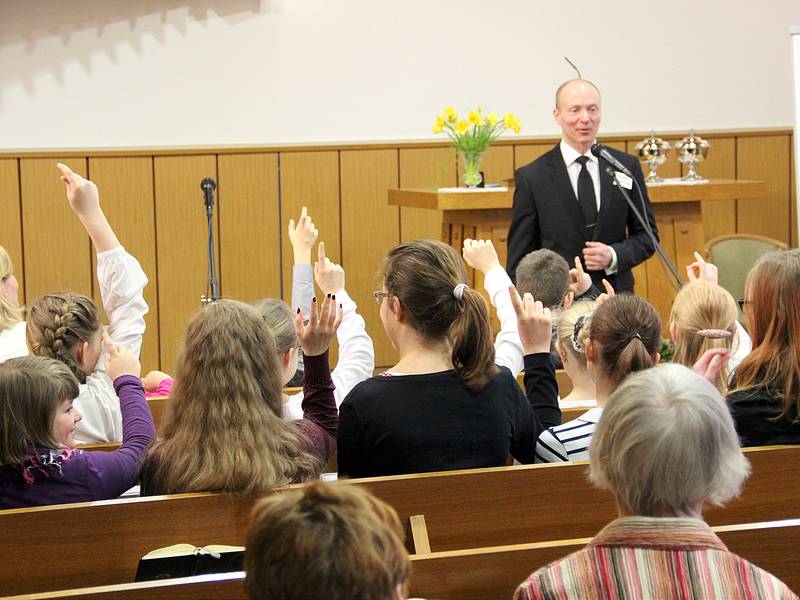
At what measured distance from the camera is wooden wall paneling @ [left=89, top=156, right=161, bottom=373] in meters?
6.88

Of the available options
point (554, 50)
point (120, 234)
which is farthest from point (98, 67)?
point (554, 50)

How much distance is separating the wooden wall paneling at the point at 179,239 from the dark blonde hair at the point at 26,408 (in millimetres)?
4667

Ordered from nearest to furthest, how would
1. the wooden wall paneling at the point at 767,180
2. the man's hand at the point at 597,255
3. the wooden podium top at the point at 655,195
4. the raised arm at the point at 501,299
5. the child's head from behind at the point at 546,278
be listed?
the raised arm at the point at 501,299 → the child's head from behind at the point at 546,278 → the man's hand at the point at 597,255 → the wooden podium top at the point at 655,195 → the wooden wall paneling at the point at 767,180

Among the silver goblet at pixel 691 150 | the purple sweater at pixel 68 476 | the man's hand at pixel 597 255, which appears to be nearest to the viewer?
the purple sweater at pixel 68 476

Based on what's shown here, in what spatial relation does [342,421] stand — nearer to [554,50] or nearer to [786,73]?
[554,50]

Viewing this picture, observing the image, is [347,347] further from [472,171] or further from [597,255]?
[472,171]

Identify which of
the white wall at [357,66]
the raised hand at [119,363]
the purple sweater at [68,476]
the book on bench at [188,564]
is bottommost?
the book on bench at [188,564]

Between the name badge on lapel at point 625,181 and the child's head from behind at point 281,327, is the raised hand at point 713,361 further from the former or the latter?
the name badge on lapel at point 625,181

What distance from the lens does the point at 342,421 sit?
8.07 feet

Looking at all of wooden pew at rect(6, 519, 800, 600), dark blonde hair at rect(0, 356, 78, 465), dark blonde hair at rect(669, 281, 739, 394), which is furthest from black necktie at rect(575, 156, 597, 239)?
dark blonde hair at rect(0, 356, 78, 465)

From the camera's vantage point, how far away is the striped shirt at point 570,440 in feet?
8.44

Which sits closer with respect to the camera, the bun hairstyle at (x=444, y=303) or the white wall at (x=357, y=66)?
the bun hairstyle at (x=444, y=303)

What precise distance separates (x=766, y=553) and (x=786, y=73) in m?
6.16

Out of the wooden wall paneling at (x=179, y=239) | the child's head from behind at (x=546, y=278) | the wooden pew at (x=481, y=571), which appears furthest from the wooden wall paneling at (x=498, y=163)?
the wooden pew at (x=481, y=571)
